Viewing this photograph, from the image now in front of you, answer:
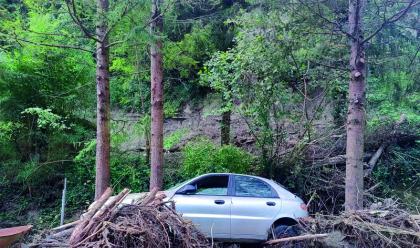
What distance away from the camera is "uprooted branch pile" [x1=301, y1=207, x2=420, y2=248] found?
24.0ft

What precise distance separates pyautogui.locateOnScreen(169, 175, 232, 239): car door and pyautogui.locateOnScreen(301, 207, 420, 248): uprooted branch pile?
6.13 ft

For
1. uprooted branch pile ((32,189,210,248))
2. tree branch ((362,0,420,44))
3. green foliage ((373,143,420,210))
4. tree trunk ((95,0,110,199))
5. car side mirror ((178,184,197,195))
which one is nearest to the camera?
uprooted branch pile ((32,189,210,248))

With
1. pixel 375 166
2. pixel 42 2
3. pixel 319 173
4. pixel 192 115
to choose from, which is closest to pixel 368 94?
pixel 375 166

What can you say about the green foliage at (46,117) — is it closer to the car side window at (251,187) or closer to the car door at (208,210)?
the car door at (208,210)

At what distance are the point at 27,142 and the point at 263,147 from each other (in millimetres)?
7282

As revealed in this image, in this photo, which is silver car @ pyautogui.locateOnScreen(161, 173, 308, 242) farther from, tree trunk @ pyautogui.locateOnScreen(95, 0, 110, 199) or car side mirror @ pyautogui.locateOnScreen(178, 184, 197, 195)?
tree trunk @ pyautogui.locateOnScreen(95, 0, 110, 199)

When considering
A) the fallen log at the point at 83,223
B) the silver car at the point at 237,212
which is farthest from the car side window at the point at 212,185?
the fallen log at the point at 83,223

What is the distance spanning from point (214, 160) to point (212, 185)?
306 centimetres

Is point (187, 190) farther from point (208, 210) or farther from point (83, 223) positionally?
point (83, 223)

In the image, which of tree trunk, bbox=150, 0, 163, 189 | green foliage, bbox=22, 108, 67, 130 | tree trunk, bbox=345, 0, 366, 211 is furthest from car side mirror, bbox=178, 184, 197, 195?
green foliage, bbox=22, 108, 67, 130

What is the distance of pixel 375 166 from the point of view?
13.1 meters

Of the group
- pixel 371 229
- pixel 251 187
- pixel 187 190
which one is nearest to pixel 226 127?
pixel 251 187

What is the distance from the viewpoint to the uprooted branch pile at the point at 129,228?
5.93 meters

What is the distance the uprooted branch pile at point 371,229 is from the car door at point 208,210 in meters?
1.87
